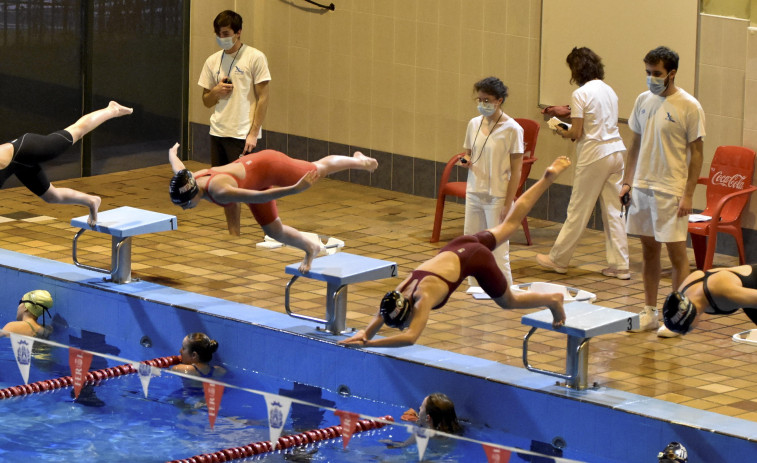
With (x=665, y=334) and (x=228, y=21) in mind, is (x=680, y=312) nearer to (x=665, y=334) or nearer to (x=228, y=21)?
(x=665, y=334)

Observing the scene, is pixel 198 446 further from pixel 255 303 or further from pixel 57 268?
pixel 57 268

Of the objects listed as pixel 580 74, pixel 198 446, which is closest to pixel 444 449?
pixel 198 446

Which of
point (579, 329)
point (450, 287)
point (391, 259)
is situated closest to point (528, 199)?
point (450, 287)

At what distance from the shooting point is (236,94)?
10.9 meters

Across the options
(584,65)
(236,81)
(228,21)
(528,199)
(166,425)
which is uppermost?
(228,21)

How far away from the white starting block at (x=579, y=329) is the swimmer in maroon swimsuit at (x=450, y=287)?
0.08 meters

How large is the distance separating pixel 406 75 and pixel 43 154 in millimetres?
4893

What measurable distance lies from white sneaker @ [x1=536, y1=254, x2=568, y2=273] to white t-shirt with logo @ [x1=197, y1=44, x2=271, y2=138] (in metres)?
2.51

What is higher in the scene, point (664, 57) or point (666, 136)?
point (664, 57)

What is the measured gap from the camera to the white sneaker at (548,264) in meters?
10.3

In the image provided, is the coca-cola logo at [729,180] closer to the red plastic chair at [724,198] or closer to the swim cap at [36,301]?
the red plastic chair at [724,198]

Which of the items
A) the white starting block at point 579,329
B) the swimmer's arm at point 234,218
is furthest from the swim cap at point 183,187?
the swimmer's arm at point 234,218

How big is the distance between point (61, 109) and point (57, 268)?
3.90 metres

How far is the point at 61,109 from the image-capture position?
523 inches
